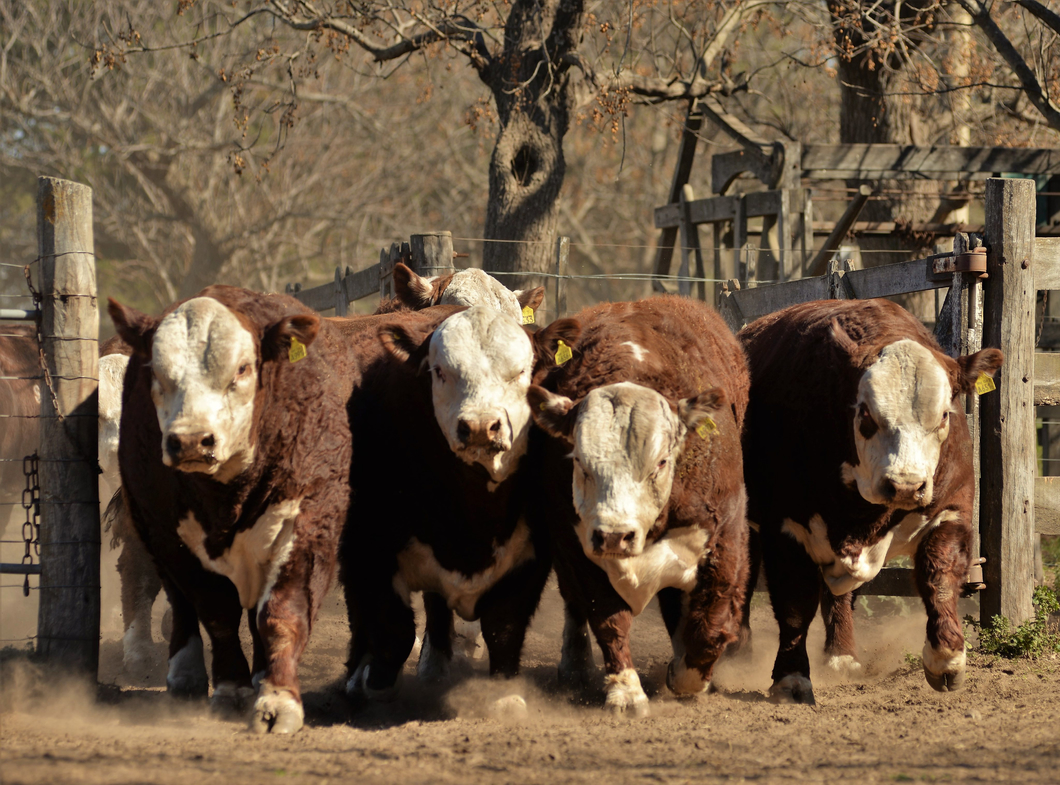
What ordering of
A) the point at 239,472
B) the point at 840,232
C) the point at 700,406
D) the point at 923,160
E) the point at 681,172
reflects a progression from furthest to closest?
1. the point at 681,172
2. the point at 923,160
3. the point at 840,232
4. the point at 700,406
5. the point at 239,472

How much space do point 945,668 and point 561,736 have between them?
7.20 feet

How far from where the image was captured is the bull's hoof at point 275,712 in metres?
4.72

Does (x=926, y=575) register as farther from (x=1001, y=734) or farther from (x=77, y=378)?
(x=77, y=378)

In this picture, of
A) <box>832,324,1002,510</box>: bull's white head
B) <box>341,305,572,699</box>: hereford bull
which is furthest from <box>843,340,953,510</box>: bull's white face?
<box>341,305,572,699</box>: hereford bull

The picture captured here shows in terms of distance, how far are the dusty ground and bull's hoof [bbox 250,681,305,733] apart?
0.11 m

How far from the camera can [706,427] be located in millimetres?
5270

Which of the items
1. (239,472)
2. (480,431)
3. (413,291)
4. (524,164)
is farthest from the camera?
(524,164)

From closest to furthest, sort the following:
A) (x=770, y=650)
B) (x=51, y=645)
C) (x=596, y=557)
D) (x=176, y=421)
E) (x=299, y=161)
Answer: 1. (x=176, y=421)
2. (x=596, y=557)
3. (x=51, y=645)
4. (x=770, y=650)
5. (x=299, y=161)

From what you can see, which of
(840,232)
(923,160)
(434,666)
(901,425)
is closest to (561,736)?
(434,666)

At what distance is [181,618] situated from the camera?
18.3 feet

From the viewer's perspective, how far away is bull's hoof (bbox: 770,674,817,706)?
18.7 feet

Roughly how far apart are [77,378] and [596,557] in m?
2.86

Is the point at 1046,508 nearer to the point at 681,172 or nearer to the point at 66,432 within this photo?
the point at 66,432

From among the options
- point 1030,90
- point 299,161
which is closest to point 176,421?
point 1030,90
